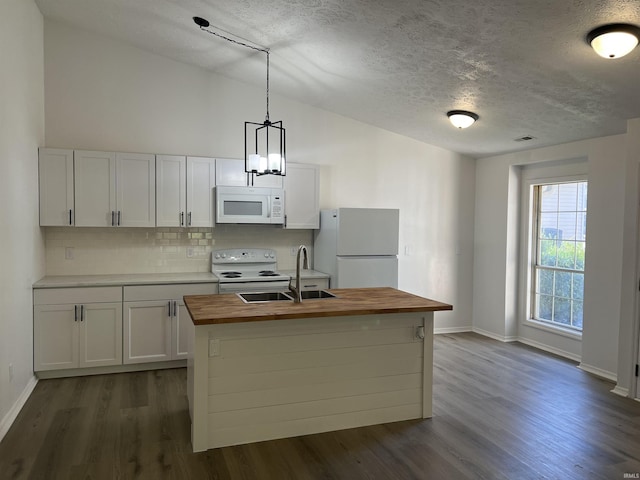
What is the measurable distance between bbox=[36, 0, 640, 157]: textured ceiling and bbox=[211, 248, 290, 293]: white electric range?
5.53 feet

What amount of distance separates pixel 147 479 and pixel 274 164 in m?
2.22

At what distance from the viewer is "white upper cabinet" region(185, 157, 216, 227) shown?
472 cm

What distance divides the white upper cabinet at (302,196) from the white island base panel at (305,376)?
2.09 metres

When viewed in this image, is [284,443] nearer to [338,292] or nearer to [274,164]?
[338,292]

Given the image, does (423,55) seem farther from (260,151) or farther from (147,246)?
(147,246)

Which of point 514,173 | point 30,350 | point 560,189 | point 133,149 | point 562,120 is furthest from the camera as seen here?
point 514,173

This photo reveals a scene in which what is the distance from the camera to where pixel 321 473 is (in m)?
2.64

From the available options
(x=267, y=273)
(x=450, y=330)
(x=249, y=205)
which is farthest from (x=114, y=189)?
(x=450, y=330)

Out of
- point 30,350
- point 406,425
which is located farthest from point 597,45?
point 30,350

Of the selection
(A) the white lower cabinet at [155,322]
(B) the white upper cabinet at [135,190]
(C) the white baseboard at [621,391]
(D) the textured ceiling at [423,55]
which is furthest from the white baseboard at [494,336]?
(B) the white upper cabinet at [135,190]

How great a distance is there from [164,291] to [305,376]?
1902mm

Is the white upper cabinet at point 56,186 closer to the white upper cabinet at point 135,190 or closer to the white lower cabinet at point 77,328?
the white upper cabinet at point 135,190

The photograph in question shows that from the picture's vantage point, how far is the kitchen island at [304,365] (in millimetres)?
2922

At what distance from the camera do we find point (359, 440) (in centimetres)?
306
